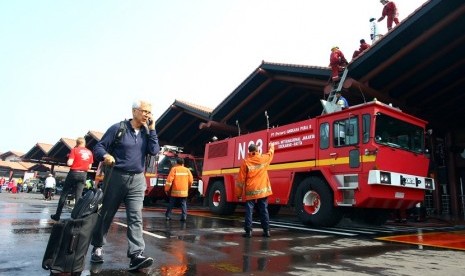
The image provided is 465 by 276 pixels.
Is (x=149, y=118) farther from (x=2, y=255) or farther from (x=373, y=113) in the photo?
(x=373, y=113)

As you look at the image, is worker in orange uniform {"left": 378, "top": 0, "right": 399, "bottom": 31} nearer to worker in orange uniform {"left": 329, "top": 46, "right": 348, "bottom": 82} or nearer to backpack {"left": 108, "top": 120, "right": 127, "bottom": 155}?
worker in orange uniform {"left": 329, "top": 46, "right": 348, "bottom": 82}

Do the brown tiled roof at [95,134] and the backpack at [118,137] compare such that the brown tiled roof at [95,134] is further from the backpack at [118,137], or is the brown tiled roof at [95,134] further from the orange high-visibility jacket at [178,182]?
the backpack at [118,137]

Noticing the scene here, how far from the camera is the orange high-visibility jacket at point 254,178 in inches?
255

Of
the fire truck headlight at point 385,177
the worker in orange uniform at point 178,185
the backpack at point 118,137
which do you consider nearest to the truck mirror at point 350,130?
the fire truck headlight at point 385,177

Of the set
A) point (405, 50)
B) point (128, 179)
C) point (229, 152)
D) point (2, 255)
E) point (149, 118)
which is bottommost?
point (2, 255)

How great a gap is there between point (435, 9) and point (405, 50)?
133 cm

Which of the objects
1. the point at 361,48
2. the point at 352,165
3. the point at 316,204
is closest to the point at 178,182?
the point at 316,204

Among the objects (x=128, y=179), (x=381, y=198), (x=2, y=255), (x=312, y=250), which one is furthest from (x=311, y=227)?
(x=2, y=255)

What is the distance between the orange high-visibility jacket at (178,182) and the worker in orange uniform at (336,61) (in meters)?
5.44

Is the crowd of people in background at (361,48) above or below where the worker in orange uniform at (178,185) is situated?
above

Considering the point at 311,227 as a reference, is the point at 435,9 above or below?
above

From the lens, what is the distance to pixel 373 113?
297 inches

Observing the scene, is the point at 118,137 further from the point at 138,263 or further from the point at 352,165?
the point at 352,165

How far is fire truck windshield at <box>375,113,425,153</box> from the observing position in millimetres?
7609
